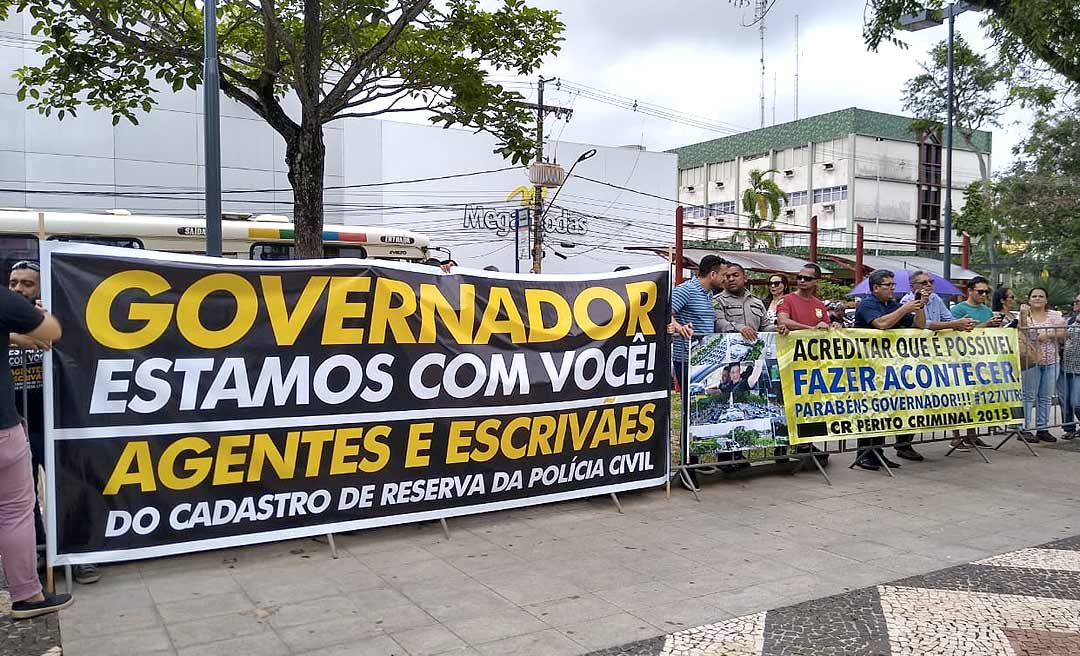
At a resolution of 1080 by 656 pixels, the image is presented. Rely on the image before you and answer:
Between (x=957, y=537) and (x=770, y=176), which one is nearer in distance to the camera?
(x=957, y=537)

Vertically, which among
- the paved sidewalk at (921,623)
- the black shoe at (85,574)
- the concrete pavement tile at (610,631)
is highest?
the black shoe at (85,574)

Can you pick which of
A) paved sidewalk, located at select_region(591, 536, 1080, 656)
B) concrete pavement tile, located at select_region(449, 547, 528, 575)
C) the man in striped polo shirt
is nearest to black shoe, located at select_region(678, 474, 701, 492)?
the man in striped polo shirt

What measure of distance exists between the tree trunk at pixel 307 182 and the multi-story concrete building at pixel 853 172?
58706 mm

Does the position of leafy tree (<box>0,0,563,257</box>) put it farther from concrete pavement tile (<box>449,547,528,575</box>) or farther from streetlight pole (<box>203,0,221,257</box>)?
concrete pavement tile (<box>449,547,528,575</box>)

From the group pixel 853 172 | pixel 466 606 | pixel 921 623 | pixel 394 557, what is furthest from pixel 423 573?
pixel 853 172

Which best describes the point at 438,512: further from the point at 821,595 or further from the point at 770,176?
the point at 770,176

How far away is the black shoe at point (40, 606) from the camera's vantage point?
4.57 meters

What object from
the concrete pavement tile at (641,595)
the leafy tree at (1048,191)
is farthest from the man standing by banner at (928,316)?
the leafy tree at (1048,191)

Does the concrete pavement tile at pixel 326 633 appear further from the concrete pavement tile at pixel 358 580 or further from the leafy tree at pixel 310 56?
the leafy tree at pixel 310 56

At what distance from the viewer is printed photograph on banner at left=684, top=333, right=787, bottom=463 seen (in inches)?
294

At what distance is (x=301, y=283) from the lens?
575cm

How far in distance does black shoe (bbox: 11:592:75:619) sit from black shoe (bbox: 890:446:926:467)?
785 centimetres

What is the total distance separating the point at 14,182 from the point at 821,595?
25.7 m

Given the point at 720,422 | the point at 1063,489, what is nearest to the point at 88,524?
the point at 720,422
